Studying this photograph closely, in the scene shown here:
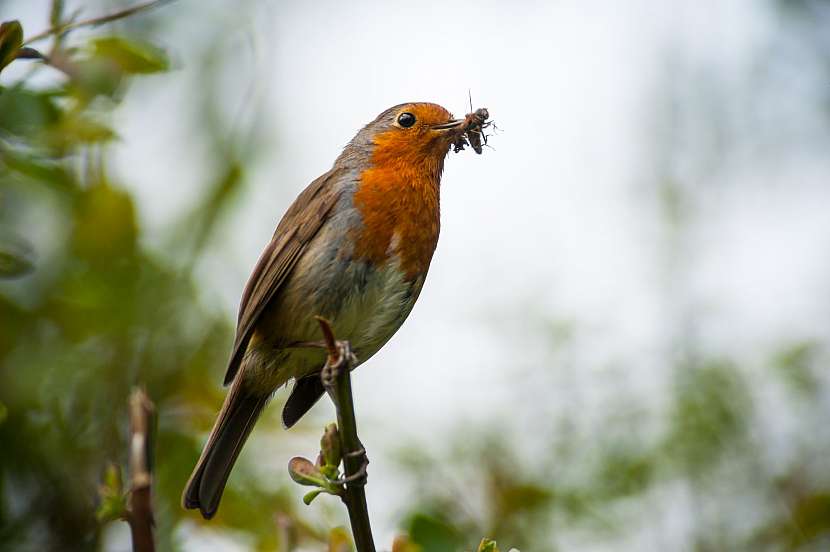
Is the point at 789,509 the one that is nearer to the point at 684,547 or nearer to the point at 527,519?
the point at 684,547

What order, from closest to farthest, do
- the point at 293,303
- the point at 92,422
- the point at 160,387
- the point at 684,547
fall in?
the point at 92,422
the point at 160,387
the point at 293,303
the point at 684,547

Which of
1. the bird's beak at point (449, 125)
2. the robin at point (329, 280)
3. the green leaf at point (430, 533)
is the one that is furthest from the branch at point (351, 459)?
the bird's beak at point (449, 125)

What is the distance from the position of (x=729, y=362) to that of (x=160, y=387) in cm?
264

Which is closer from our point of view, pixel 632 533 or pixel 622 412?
pixel 632 533

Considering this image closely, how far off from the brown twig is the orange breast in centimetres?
200

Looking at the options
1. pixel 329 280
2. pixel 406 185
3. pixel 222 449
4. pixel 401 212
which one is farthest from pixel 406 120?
pixel 222 449

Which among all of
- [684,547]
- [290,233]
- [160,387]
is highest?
[290,233]

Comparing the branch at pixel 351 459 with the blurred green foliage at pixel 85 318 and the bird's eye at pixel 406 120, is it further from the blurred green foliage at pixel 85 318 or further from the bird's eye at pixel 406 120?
the bird's eye at pixel 406 120

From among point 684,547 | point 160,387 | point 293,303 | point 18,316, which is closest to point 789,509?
point 684,547

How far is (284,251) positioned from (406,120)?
82cm

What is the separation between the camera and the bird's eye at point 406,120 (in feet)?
13.5

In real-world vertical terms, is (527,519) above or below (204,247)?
below

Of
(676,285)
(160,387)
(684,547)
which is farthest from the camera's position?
(676,285)

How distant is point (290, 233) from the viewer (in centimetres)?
369
